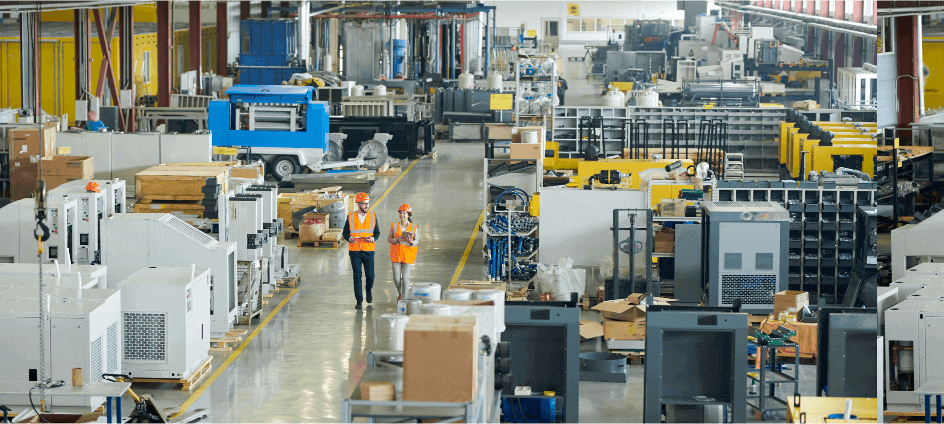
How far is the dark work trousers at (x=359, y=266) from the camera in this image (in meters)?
12.2

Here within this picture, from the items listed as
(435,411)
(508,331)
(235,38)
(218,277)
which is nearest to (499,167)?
(218,277)

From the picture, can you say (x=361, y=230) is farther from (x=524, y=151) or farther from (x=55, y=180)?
(x=55, y=180)

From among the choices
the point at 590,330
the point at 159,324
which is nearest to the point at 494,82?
the point at 590,330

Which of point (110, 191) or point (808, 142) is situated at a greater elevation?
point (808, 142)

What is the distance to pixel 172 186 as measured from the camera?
12805 millimetres

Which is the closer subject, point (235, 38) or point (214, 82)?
point (214, 82)

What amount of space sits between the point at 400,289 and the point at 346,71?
21.2 meters

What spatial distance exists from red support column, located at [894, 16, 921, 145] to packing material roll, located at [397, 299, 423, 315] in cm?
356

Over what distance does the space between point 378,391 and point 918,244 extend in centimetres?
466

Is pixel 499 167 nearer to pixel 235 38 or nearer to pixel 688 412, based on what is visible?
pixel 688 412

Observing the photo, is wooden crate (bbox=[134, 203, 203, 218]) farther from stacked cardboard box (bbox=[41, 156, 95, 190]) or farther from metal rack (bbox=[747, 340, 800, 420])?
metal rack (bbox=[747, 340, 800, 420])

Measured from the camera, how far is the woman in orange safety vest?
11.9m

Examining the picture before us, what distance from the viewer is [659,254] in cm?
1236

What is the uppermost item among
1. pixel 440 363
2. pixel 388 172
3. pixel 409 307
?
pixel 388 172
